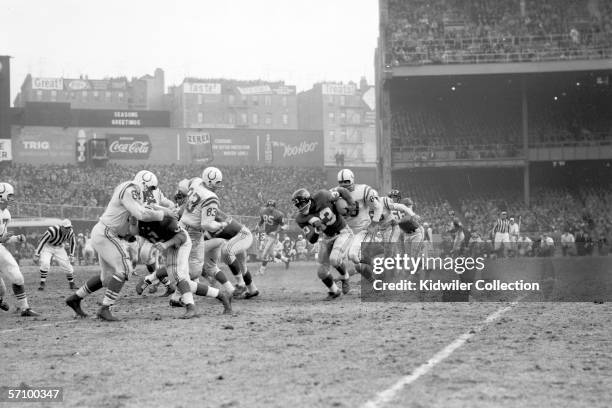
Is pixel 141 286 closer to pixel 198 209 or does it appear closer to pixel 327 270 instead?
pixel 198 209

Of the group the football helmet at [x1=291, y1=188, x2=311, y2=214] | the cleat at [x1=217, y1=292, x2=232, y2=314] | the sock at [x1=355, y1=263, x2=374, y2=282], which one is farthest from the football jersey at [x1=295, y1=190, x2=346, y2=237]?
the cleat at [x1=217, y1=292, x2=232, y2=314]

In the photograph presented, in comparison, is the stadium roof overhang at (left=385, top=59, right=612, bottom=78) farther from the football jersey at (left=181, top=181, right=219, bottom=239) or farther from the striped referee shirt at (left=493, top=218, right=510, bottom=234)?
the football jersey at (left=181, top=181, right=219, bottom=239)

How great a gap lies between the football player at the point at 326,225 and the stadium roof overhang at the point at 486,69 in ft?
106

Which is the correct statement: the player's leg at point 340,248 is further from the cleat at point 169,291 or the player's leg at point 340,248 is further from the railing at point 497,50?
the railing at point 497,50

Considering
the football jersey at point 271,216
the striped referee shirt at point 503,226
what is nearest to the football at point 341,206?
the football jersey at point 271,216

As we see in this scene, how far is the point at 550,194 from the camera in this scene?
48.7 meters

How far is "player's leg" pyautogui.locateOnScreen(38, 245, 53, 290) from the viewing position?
20719 mm

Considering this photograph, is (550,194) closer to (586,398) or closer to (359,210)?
(359,210)

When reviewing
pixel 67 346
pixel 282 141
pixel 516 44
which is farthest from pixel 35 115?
pixel 67 346

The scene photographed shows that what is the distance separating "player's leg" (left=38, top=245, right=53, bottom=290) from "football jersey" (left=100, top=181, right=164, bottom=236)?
9424mm

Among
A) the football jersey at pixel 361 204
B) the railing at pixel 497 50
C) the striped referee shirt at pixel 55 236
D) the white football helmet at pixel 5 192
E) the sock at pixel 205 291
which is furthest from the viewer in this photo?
the railing at pixel 497 50

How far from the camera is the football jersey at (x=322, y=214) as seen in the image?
14.9m

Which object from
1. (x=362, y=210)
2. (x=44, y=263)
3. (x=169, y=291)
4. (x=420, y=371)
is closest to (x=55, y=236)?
(x=44, y=263)

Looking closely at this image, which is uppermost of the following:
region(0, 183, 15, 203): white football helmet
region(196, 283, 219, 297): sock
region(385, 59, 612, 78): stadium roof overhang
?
region(385, 59, 612, 78): stadium roof overhang
